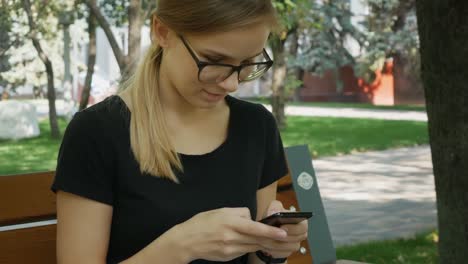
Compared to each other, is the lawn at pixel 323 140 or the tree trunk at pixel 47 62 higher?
the tree trunk at pixel 47 62

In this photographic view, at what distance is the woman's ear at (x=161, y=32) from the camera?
6.26ft

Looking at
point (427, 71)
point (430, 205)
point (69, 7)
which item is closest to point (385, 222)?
point (430, 205)

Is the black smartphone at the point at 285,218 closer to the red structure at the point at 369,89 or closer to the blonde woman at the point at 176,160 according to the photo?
the blonde woman at the point at 176,160

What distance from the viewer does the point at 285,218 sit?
5.75 ft

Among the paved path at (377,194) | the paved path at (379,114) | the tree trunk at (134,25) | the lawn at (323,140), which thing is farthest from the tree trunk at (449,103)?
the paved path at (379,114)

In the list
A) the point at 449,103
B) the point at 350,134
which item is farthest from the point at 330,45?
the point at 449,103

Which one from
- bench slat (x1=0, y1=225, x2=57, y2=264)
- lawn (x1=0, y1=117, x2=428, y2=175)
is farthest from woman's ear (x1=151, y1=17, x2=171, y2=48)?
lawn (x1=0, y1=117, x2=428, y2=175)

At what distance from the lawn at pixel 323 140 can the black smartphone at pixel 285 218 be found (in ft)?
32.3

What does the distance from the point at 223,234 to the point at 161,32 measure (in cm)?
53

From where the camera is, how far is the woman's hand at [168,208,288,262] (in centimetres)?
168

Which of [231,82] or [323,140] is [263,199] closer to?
[231,82]

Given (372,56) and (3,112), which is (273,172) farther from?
(372,56)

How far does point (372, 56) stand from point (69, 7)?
16.5 meters

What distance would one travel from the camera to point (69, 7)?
1586 centimetres
